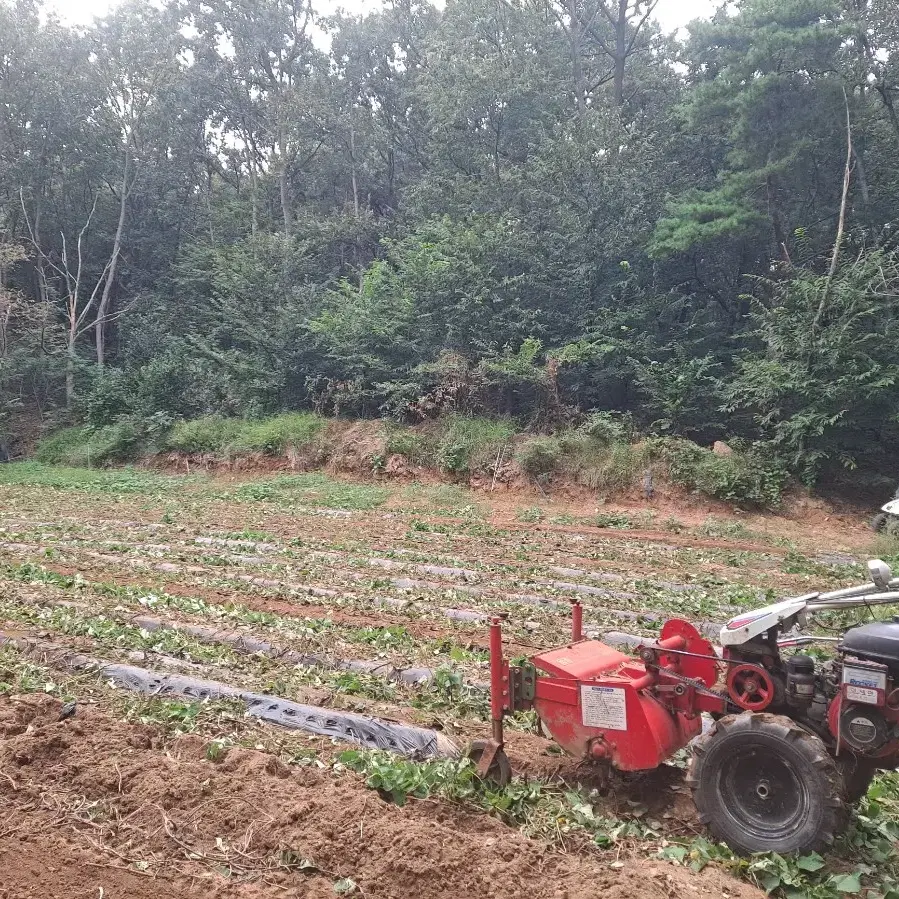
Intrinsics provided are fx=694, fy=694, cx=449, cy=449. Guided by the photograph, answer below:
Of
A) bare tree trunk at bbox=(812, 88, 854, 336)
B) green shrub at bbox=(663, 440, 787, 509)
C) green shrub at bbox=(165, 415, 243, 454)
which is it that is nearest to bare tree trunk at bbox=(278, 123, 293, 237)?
green shrub at bbox=(165, 415, 243, 454)

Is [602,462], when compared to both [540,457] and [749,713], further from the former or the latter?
[749,713]

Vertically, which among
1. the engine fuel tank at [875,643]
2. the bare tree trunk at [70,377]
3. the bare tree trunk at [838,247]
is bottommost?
the engine fuel tank at [875,643]

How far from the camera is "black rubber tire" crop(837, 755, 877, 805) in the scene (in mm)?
3303

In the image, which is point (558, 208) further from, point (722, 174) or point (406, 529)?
point (406, 529)

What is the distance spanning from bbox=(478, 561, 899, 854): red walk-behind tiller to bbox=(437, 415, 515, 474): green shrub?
547 inches

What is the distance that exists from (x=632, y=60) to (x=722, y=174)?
1059 cm

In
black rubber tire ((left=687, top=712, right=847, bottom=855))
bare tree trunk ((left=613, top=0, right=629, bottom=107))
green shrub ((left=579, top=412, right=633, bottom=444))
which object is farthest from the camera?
bare tree trunk ((left=613, top=0, right=629, bottom=107))

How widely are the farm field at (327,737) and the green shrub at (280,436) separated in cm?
948

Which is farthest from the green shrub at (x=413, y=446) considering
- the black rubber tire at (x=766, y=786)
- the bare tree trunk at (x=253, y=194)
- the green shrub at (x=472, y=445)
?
the black rubber tire at (x=766, y=786)

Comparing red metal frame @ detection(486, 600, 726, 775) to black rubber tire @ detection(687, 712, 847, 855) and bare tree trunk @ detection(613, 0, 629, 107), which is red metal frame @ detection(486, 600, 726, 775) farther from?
bare tree trunk @ detection(613, 0, 629, 107)

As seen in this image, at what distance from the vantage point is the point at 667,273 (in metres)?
21.3

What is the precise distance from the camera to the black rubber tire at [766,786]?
10.2ft

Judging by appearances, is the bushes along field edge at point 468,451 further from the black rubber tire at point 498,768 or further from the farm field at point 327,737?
the black rubber tire at point 498,768

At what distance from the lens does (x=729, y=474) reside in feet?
48.4
